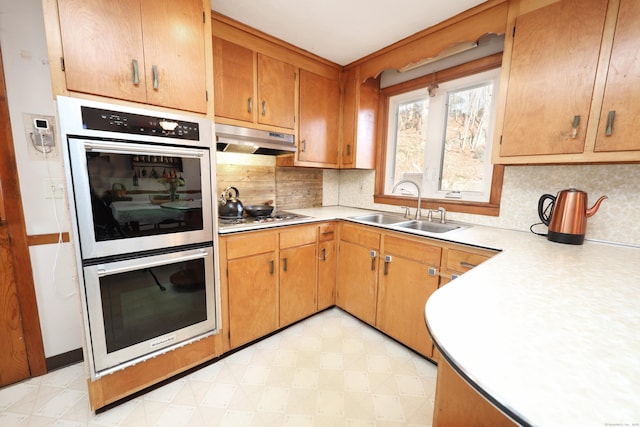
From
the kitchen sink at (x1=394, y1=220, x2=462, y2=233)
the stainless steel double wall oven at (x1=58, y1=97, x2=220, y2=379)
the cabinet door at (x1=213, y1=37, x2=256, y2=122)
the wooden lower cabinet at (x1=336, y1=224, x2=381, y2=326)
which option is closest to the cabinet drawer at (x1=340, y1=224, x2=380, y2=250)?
the wooden lower cabinet at (x1=336, y1=224, x2=381, y2=326)

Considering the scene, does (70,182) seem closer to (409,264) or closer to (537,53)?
(409,264)

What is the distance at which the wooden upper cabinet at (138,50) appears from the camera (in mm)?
1167

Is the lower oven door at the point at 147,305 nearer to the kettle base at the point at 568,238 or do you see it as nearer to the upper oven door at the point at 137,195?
the upper oven door at the point at 137,195

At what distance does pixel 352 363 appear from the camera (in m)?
1.80

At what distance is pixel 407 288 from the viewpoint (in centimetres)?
185

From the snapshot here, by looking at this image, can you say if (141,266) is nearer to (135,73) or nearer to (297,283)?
(135,73)

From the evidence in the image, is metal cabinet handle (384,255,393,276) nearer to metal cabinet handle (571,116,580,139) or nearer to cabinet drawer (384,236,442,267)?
cabinet drawer (384,236,442,267)

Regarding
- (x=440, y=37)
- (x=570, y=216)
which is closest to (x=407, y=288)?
(x=570, y=216)

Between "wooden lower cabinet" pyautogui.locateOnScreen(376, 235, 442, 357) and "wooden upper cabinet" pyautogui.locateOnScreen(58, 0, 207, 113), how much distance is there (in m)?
1.63

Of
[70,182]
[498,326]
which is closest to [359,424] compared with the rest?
[498,326]

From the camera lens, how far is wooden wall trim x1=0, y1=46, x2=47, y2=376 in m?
1.43

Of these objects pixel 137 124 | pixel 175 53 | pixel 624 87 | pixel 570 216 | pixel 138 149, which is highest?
pixel 175 53

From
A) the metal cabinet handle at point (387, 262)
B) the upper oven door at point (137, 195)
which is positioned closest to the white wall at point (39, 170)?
the upper oven door at point (137, 195)

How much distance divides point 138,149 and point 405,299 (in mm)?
1923
